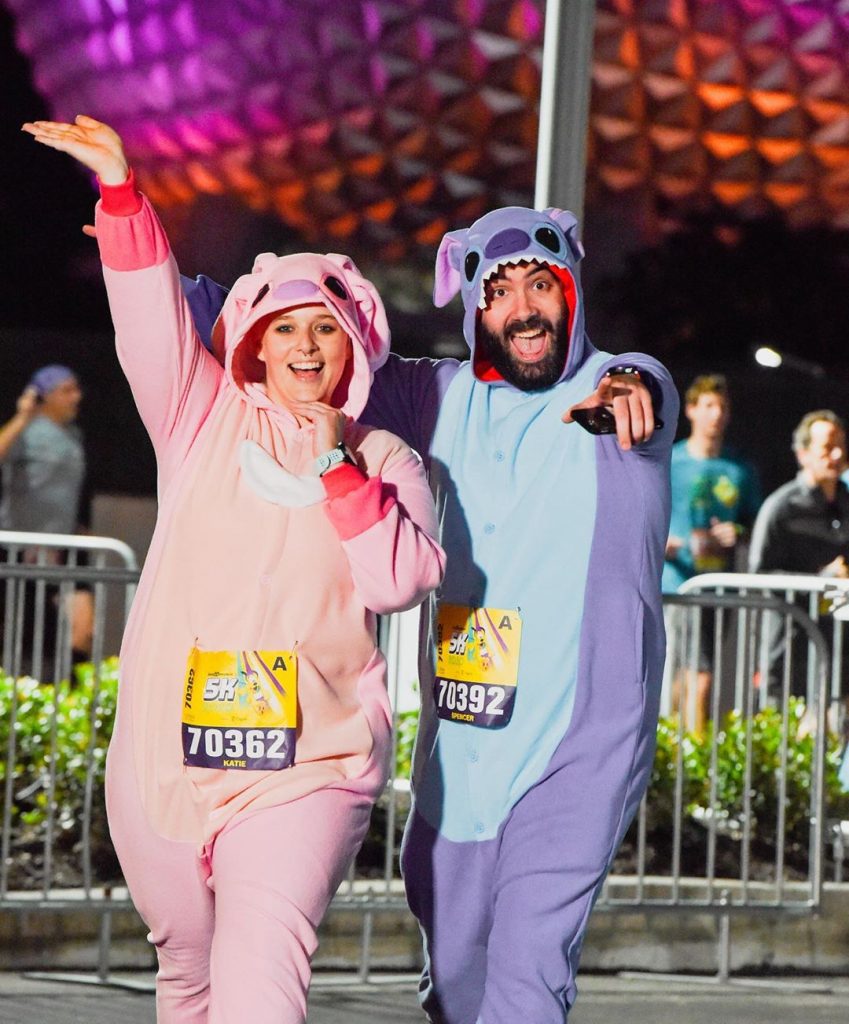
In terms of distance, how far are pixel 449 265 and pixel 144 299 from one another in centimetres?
78

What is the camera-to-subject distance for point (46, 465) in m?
9.85

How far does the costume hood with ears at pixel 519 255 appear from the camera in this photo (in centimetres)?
405

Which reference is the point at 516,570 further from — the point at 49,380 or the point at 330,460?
the point at 49,380

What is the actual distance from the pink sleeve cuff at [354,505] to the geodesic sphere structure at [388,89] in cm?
1290

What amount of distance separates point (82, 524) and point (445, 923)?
9151 millimetres

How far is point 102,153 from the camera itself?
3725mm

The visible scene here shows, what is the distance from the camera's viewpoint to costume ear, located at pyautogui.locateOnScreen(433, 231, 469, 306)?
13.8ft

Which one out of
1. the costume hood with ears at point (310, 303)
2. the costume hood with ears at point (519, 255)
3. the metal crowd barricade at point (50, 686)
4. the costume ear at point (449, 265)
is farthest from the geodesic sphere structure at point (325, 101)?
the costume hood with ears at point (310, 303)

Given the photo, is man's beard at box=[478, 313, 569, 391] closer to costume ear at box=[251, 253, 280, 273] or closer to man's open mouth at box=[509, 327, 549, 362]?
man's open mouth at box=[509, 327, 549, 362]

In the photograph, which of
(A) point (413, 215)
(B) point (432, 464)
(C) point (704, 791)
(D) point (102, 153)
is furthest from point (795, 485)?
(A) point (413, 215)

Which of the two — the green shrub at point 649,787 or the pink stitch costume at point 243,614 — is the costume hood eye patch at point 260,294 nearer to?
the pink stitch costume at point 243,614

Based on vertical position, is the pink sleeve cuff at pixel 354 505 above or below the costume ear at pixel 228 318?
below

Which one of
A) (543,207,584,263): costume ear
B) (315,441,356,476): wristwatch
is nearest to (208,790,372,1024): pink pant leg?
(315,441,356,476): wristwatch

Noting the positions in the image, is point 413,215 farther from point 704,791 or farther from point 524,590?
point 524,590
